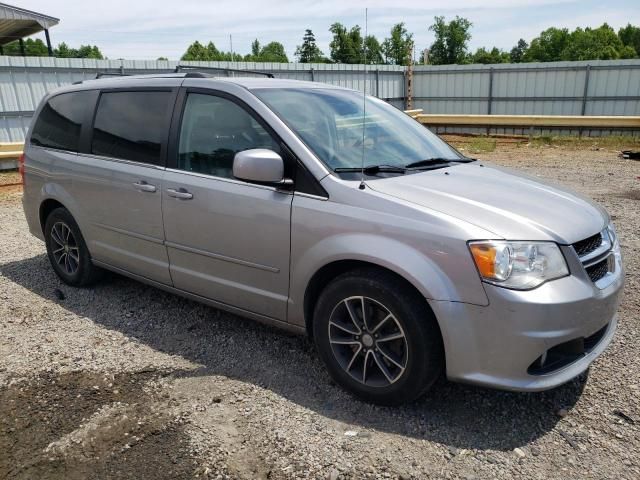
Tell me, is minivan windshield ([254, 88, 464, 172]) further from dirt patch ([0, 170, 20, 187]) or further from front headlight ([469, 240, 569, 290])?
dirt patch ([0, 170, 20, 187])

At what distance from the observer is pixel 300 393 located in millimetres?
3221

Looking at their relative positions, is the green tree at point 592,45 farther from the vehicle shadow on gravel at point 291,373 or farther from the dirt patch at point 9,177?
the vehicle shadow on gravel at point 291,373

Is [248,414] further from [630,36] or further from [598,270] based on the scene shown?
[630,36]

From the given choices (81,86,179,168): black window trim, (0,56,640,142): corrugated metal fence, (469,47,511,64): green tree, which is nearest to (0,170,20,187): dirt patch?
(0,56,640,142): corrugated metal fence

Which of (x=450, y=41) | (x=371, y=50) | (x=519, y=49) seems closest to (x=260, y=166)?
(x=371, y=50)

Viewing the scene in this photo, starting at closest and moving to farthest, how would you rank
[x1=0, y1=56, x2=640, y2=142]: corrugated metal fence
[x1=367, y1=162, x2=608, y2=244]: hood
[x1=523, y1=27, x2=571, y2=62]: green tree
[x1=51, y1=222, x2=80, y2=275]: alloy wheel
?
1. [x1=367, y1=162, x2=608, y2=244]: hood
2. [x1=51, y1=222, x2=80, y2=275]: alloy wheel
3. [x1=0, y1=56, x2=640, y2=142]: corrugated metal fence
4. [x1=523, y1=27, x2=571, y2=62]: green tree

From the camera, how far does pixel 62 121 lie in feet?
15.8

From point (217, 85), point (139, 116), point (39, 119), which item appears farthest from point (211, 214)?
point (39, 119)

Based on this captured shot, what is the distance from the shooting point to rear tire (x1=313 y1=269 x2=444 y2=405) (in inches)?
108

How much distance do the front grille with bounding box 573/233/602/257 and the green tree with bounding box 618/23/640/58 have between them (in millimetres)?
116139

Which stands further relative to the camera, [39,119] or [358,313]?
[39,119]

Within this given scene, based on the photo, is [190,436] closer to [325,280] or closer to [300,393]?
[300,393]

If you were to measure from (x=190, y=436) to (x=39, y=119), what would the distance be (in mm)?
3783

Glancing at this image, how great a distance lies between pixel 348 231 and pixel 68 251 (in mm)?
3259
